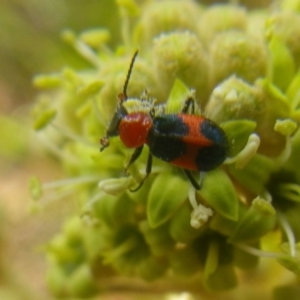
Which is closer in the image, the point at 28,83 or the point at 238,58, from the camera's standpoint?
the point at 238,58

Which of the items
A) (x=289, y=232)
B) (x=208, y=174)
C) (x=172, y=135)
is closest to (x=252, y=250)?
(x=289, y=232)

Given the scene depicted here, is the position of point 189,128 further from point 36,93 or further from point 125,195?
point 36,93

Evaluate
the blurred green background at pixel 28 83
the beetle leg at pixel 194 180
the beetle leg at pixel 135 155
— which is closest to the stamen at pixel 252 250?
the beetle leg at pixel 194 180

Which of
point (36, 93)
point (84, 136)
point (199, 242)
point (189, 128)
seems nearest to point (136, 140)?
point (189, 128)

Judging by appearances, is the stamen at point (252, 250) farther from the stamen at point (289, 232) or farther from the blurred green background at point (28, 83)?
the blurred green background at point (28, 83)

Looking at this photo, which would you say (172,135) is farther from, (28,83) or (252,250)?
(28,83)

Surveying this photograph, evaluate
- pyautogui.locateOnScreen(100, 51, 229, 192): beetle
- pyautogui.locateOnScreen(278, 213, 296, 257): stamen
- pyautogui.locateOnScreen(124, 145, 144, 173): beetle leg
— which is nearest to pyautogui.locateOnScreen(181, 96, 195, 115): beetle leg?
pyautogui.locateOnScreen(100, 51, 229, 192): beetle

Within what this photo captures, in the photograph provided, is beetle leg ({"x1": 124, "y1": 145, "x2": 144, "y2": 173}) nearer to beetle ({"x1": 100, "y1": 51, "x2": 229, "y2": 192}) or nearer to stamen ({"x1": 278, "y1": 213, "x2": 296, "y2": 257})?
beetle ({"x1": 100, "y1": 51, "x2": 229, "y2": 192})
